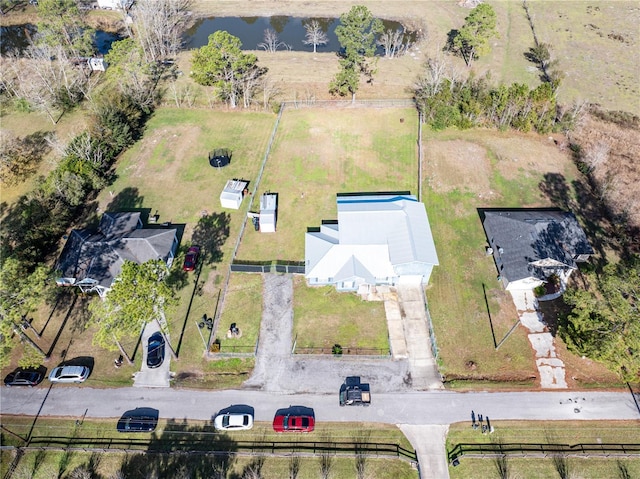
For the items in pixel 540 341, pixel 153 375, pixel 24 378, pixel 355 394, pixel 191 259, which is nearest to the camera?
pixel 355 394

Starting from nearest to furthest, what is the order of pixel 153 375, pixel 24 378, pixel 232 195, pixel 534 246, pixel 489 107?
pixel 24 378
pixel 153 375
pixel 534 246
pixel 232 195
pixel 489 107

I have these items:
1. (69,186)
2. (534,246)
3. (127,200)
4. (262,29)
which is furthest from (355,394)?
(262,29)

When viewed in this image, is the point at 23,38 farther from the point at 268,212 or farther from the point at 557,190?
the point at 557,190

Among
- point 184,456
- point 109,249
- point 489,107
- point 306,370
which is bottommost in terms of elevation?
point 184,456

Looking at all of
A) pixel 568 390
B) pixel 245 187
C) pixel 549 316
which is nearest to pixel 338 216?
pixel 245 187

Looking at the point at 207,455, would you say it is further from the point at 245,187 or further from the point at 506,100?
the point at 506,100

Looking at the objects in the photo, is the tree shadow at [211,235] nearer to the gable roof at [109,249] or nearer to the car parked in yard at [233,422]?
the gable roof at [109,249]

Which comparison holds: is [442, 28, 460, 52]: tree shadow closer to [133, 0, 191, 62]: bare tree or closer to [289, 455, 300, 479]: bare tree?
[133, 0, 191, 62]: bare tree

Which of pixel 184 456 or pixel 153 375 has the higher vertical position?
pixel 153 375
